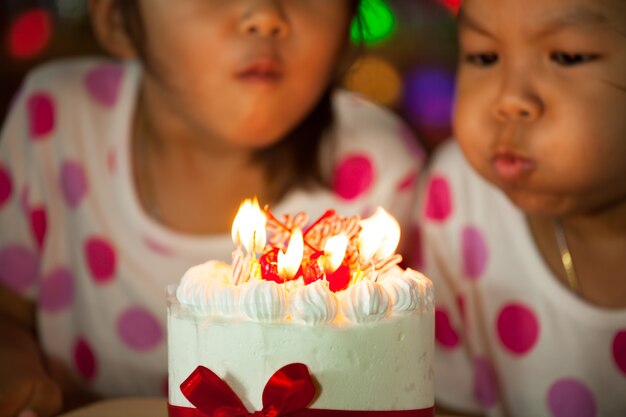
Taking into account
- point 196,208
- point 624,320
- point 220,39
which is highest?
point 220,39

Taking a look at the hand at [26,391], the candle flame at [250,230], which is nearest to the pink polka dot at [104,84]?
the hand at [26,391]

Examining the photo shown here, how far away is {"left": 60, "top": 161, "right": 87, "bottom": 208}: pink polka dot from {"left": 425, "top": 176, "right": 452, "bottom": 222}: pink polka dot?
532 mm

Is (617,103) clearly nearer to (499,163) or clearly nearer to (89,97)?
(499,163)

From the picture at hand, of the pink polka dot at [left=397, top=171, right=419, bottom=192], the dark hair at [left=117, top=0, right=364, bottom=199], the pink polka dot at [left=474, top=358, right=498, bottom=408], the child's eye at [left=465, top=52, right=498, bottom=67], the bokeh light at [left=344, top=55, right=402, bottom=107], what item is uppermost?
the child's eye at [left=465, top=52, right=498, bottom=67]

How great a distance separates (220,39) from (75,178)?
0.38 metres

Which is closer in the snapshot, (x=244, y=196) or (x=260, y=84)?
(x=260, y=84)

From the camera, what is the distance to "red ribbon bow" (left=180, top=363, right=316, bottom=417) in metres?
0.92

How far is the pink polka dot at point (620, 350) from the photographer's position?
1.22 m

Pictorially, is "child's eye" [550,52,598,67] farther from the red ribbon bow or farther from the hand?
the hand

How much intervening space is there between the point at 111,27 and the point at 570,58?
674 mm

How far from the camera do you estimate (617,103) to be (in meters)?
1.10

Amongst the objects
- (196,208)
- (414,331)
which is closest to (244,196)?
(196,208)

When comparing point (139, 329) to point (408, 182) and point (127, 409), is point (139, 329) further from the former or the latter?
point (408, 182)

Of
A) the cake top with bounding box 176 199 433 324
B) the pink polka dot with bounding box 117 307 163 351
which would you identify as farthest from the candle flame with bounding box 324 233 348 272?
the pink polka dot with bounding box 117 307 163 351
